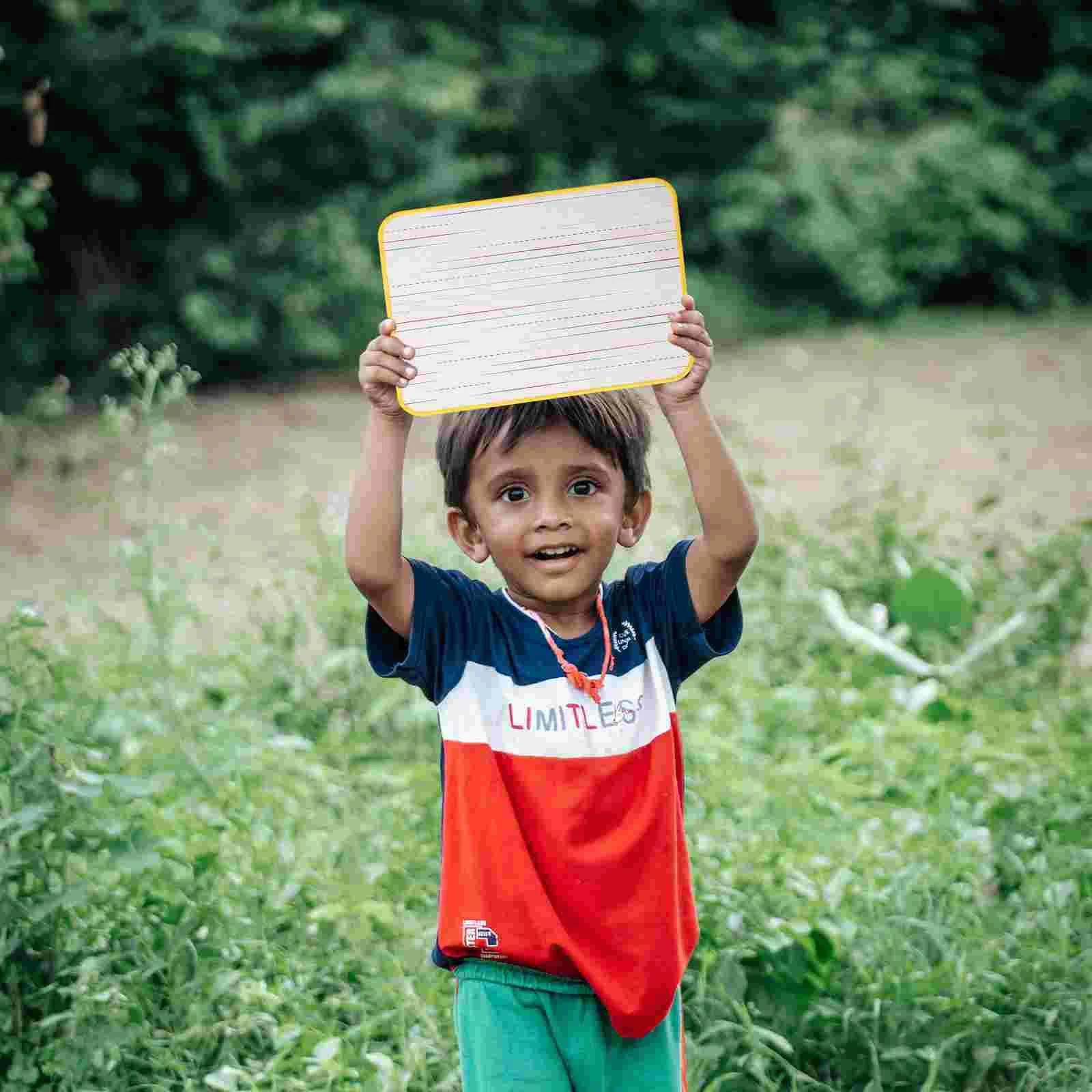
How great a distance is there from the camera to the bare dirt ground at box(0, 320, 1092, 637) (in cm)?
543

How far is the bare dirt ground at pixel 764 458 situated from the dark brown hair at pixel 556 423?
188 cm

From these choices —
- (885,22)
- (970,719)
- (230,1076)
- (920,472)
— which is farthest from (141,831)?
(885,22)

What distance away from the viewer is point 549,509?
6.46ft

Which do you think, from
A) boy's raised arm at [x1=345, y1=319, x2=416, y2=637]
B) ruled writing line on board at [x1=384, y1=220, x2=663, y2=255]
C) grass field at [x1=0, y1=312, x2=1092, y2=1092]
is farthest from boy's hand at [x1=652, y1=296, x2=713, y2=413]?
grass field at [x1=0, y1=312, x2=1092, y2=1092]

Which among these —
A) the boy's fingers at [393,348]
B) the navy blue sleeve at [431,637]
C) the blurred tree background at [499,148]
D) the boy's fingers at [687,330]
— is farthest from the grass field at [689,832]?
the blurred tree background at [499,148]

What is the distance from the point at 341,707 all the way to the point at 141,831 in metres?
1.34

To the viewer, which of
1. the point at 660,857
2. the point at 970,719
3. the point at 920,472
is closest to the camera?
the point at 660,857

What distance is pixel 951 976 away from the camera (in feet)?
8.50

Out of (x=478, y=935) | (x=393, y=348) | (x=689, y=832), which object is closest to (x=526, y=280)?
(x=393, y=348)

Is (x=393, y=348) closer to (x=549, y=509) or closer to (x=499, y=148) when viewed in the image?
(x=549, y=509)

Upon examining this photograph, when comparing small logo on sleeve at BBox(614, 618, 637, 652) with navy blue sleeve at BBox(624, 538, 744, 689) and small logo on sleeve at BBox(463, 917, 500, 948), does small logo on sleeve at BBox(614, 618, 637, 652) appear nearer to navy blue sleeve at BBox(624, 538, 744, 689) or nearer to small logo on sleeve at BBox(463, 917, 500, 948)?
navy blue sleeve at BBox(624, 538, 744, 689)

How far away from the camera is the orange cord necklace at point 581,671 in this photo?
198cm

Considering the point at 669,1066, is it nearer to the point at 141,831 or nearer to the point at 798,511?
the point at 141,831

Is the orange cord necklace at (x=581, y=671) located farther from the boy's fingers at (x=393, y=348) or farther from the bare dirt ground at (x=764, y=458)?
the bare dirt ground at (x=764, y=458)
